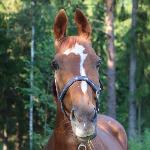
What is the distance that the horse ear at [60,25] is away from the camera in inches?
211

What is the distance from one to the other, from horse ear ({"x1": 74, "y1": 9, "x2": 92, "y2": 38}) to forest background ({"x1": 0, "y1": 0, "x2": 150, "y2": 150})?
439 inches

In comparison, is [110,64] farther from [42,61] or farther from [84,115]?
[84,115]

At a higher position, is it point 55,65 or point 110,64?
point 55,65

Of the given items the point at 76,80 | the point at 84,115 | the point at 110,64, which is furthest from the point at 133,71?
the point at 84,115

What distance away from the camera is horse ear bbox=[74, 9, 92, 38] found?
17.8 ft

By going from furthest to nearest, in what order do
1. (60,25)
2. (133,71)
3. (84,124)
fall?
(133,71), (60,25), (84,124)

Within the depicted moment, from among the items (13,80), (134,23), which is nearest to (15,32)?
(13,80)

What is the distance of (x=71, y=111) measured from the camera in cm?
474

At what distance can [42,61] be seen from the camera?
61.9 ft

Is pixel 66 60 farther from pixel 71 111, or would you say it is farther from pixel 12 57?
pixel 12 57

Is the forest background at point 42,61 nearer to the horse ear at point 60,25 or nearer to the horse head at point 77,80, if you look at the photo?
the horse ear at point 60,25

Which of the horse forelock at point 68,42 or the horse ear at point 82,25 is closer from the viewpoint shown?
the horse forelock at point 68,42

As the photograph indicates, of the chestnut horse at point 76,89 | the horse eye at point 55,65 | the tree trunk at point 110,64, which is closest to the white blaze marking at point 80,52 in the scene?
the chestnut horse at point 76,89

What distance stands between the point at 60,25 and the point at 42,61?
532 inches
